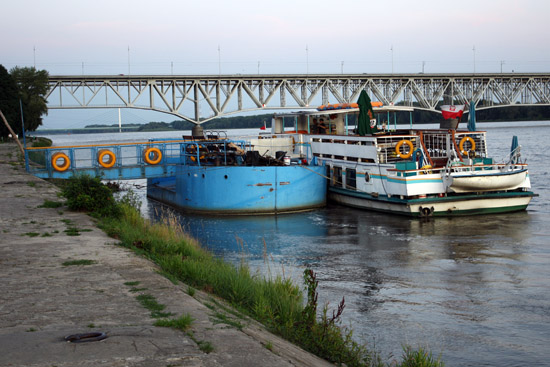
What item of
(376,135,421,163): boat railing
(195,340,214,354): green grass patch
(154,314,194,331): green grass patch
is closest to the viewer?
(195,340,214,354): green grass patch

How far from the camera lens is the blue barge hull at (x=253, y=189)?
2789 cm

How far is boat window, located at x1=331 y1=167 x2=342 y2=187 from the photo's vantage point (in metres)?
30.8

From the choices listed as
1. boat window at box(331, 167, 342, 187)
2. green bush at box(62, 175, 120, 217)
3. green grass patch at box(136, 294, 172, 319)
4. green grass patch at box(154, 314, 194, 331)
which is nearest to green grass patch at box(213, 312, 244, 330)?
green grass patch at box(154, 314, 194, 331)

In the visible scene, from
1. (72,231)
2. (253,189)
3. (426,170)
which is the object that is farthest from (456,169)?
(72,231)

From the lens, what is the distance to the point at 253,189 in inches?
1102

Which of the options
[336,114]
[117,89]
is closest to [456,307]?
[336,114]

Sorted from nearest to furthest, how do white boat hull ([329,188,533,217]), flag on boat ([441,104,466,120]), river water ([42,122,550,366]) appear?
1. river water ([42,122,550,366])
2. white boat hull ([329,188,533,217])
3. flag on boat ([441,104,466,120])

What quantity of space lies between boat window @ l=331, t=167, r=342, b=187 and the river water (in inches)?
50.8

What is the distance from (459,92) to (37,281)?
106747 millimetres

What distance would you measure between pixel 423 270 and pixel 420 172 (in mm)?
8865

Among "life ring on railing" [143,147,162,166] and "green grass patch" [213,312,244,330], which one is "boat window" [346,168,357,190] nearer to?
"life ring on railing" [143,147,162,166]

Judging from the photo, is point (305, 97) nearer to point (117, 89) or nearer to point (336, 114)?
point (117, 89)

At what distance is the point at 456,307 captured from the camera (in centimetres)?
1274

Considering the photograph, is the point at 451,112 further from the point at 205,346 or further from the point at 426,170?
the point at 205,346
